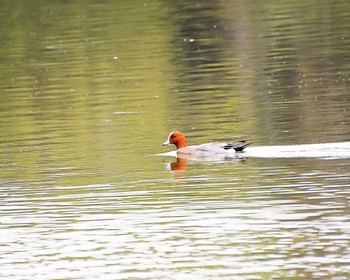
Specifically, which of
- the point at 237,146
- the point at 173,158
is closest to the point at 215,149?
the point at 237,146

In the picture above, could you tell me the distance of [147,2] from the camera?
61.9 metres

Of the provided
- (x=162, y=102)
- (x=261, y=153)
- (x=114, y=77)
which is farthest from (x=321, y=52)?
(x=261, y=153)

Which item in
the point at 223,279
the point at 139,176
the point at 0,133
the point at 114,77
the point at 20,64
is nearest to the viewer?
the point at 223,279

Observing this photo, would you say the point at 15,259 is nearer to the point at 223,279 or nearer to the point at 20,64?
the point at 223,279

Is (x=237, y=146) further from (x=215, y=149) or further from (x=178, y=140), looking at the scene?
(x=178, y=140)

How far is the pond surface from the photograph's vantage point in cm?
1457

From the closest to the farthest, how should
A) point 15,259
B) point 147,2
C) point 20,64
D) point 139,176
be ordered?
point 15,259, point 139,176, point 20,64, point 147,2

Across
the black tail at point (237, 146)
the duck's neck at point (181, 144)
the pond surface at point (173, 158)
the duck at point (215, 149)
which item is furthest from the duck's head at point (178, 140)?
the black tail at point (237, 146)

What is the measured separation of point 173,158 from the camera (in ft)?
72.8

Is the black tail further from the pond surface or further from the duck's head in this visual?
the duck's head

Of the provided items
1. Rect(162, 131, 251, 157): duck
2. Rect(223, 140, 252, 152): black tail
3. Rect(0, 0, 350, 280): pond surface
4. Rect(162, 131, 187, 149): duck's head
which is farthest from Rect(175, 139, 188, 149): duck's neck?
Rect(223, 140, 252, 152): black tail

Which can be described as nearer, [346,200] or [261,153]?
[346,200]

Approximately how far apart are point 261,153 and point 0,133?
703cm

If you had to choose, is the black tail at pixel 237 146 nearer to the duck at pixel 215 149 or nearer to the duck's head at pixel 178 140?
the duck at pixel 215 149
